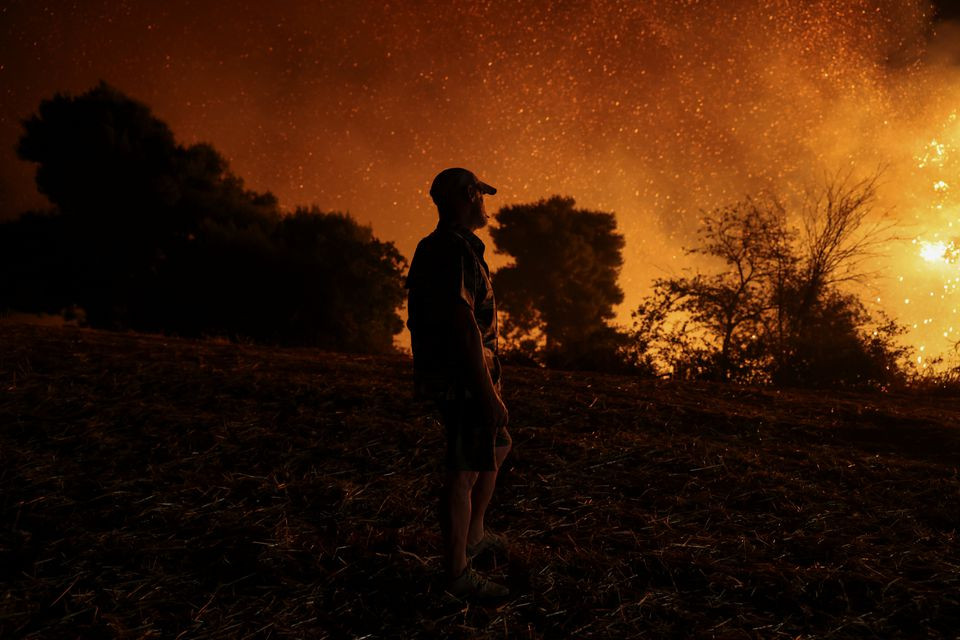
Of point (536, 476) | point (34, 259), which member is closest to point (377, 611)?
point (536, 476)

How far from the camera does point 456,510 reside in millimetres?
2703

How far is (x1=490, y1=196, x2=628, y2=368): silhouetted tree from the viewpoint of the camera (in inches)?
1531

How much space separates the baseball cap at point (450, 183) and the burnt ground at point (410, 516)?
2.02 m

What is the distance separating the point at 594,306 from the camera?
39.3 meters

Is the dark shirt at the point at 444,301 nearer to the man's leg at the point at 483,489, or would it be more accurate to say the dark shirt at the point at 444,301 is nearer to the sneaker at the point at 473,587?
the man's leg at the point at 483,489

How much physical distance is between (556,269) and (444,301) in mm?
37353

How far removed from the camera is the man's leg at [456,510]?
8.84ft

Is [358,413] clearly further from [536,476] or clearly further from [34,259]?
[34,259]

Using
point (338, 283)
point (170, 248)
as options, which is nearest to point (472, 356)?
point (338, 283)

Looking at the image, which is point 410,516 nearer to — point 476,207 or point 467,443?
point 467,443

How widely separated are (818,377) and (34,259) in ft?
96.9

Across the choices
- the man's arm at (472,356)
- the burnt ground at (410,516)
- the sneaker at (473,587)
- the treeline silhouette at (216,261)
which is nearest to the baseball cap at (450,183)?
the man's arm at (472,356)

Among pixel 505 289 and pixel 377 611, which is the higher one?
pixel 505 289

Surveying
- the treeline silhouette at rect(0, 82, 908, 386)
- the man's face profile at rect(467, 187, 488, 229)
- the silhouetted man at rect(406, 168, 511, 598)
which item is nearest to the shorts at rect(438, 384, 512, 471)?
the silhouetted man at rect(406, 168, 511, 598)
